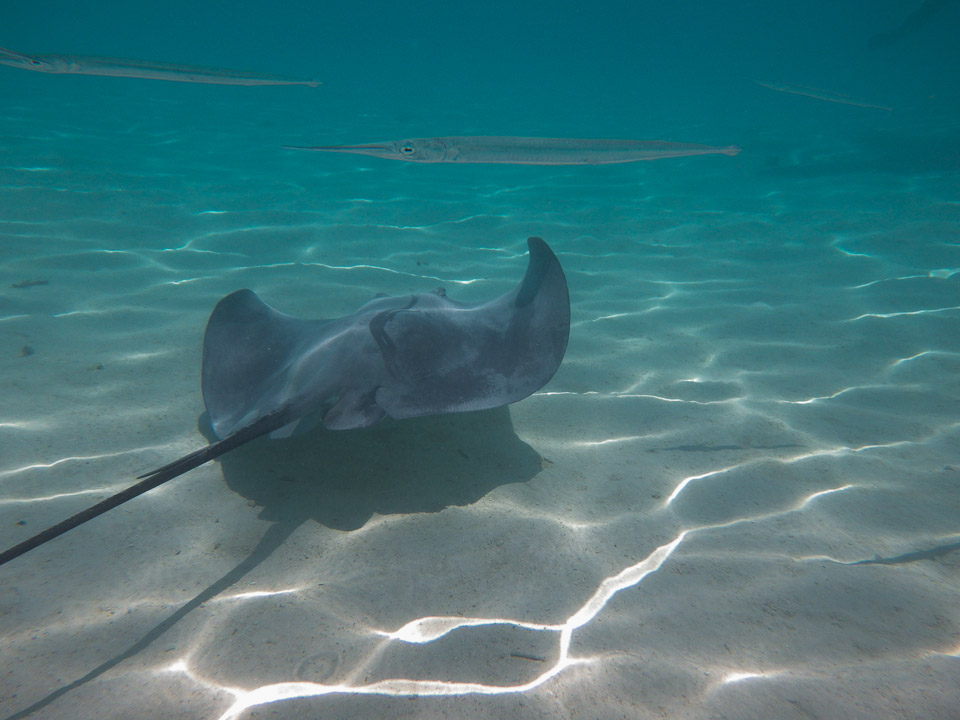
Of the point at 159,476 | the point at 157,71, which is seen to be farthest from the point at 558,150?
the point at 157,71

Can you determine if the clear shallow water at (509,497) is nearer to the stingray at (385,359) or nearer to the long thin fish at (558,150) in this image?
the stingray at (385,359)

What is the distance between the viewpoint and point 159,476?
2.04m

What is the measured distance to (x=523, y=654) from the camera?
7.20 ft

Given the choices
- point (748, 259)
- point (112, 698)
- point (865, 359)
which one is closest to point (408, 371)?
point (112, 698)

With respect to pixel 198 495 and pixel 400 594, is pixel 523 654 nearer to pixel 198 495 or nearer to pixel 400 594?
pixel 400 594

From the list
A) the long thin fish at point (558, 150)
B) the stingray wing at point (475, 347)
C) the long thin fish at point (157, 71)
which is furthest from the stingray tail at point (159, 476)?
the long thin fish at point (157, 71)

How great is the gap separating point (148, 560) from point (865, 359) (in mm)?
6875

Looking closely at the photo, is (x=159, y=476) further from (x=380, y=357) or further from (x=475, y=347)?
(x=475, y=347)

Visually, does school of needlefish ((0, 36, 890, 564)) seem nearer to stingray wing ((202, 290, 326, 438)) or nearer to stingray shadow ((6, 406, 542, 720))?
stingray wing ((202, 290, 326, 438))

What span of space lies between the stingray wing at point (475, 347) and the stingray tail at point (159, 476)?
0.70m

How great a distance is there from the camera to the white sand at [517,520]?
6.80ft

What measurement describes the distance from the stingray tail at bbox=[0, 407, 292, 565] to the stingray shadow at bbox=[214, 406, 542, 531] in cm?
79

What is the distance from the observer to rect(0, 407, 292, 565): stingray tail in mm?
1747

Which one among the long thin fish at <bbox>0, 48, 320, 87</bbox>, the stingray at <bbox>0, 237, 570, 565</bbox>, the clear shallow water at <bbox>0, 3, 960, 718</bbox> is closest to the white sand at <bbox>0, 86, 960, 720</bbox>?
the clear shallow water at <bbox>0, 3, 960, 718</bbox>
